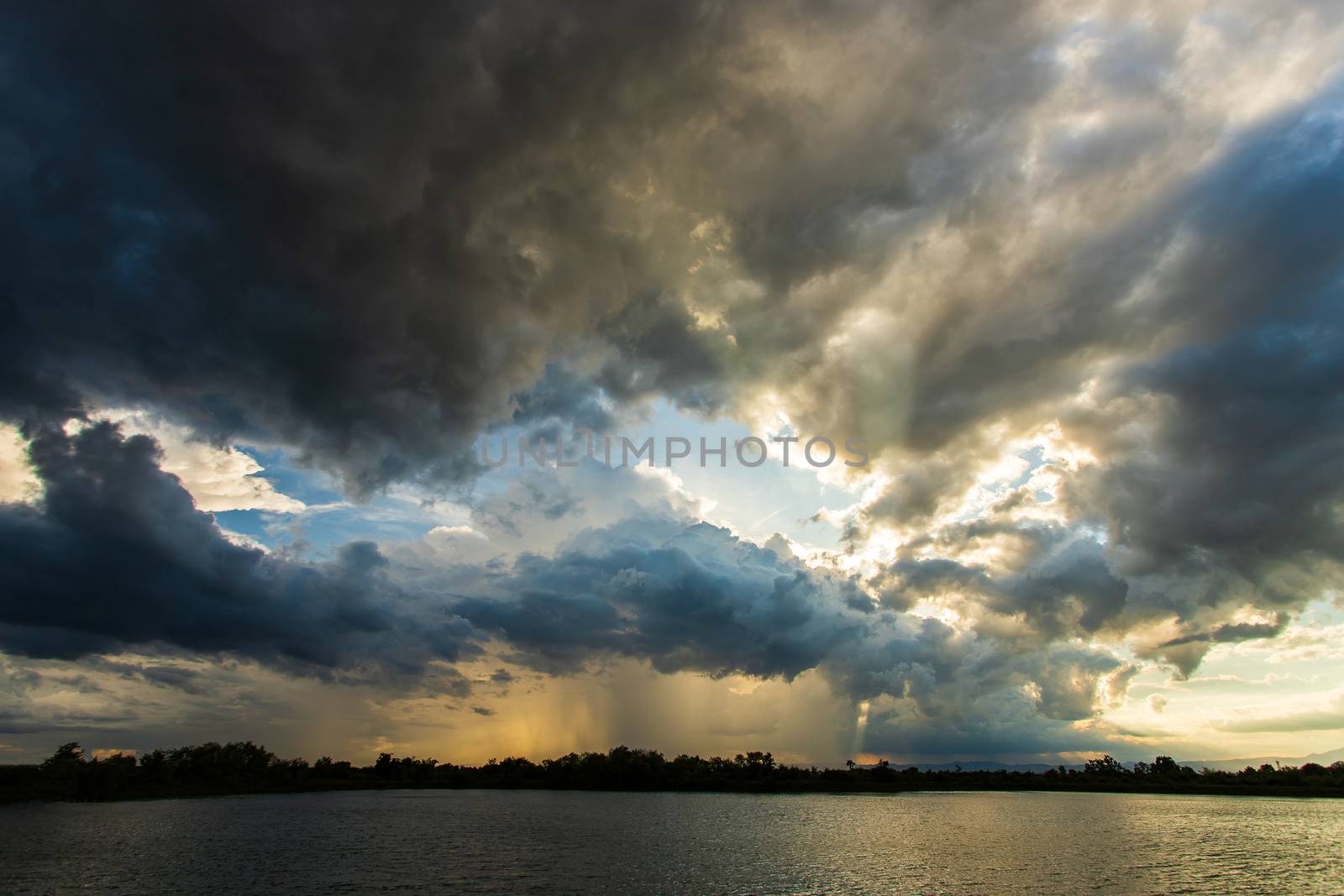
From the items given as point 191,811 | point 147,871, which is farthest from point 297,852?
point 191,811

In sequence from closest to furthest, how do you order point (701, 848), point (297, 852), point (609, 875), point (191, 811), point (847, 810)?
point (609, 875) < point (297, 852) < point (701, 848) < point (191, 811) < point (847, 810)

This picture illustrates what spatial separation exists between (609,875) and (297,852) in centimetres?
4997

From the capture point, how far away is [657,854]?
9550 centimetres

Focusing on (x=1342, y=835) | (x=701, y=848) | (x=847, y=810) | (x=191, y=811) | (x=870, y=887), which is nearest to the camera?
(x=870, y=887)

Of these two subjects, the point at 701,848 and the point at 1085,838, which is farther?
the point at 1085,838

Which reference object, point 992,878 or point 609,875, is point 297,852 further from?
point 992,878

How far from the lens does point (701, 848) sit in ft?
336

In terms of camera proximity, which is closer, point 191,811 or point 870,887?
point 870,887

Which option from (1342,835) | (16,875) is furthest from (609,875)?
(1342,835)

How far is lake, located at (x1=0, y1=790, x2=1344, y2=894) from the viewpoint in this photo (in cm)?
7188

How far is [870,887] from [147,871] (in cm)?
8126

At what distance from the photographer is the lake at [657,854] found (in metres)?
71.9

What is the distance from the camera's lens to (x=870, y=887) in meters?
71.9

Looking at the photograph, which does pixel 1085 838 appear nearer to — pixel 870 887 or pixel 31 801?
pixel 870 887
